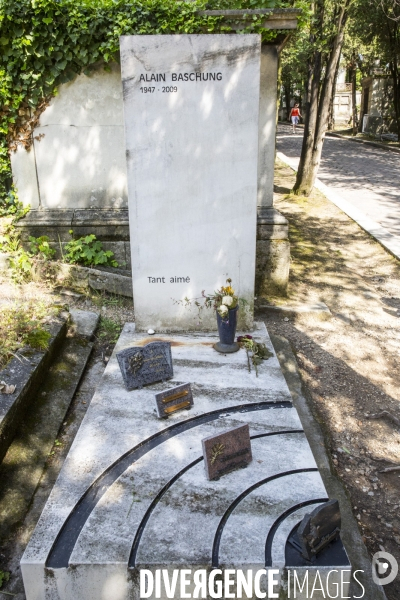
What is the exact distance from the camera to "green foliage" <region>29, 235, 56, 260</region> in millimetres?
6336

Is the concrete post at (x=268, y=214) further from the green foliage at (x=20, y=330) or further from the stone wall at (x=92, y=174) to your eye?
the green foliage at (x=20, y=330)

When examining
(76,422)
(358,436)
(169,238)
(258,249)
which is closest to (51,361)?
(76,422)

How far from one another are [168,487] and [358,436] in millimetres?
1926

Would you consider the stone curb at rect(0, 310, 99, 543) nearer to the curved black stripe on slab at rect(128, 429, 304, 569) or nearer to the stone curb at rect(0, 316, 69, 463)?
the stone curb at rect(0, 316, 69, 463)

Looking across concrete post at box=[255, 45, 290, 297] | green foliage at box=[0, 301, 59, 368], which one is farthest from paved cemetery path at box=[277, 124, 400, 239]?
green foliage at box=[0, 301, 59, 368]

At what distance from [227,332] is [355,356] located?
167 cm

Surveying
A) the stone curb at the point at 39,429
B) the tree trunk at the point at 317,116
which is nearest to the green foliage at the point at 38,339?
the stone curb at the point at 39,429

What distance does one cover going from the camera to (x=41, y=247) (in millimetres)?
6305

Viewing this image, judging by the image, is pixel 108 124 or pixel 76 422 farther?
pixel 108 124

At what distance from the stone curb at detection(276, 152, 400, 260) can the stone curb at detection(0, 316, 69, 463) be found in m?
5.95

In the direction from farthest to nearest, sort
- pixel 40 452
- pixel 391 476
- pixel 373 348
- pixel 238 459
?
1. pixel 373 348
2. pixel 391 476
3. pixel 40 452
4. pixel 238 459

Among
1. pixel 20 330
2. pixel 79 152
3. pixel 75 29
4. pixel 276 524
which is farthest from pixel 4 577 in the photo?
pixel 75 29

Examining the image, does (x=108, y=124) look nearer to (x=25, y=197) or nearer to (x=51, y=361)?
(x=25, y=197)

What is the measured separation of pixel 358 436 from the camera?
165 inches
